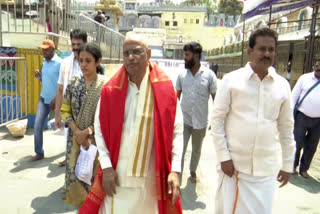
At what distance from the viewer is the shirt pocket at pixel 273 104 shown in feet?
6.85

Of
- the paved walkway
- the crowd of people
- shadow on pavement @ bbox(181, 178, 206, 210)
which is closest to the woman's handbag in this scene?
the crowd of people

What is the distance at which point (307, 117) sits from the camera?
421 centimetres

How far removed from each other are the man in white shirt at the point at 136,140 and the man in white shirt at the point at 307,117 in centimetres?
308

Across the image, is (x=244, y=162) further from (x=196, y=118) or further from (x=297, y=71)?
(x=297, y=71)

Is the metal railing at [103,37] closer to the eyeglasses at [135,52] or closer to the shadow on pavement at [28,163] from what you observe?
the shadow on pavement at [28,163]

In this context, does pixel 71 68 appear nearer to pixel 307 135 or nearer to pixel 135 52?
pixel 135 52

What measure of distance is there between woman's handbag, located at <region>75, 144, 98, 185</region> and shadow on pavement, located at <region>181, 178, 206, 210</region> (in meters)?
1.34

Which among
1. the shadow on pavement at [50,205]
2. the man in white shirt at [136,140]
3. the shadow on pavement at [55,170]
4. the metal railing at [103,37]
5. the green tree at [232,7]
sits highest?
the green tree at [232,7]

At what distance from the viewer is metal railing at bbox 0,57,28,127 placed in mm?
5793

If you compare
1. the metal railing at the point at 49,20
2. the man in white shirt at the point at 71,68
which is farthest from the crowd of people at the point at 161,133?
the metal railing at the point at 49,20

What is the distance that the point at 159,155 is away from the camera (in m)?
1.78

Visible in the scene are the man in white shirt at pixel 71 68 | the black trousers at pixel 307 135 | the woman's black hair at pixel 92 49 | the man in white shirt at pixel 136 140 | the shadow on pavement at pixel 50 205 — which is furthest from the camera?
the black trousers at pixel 307 135

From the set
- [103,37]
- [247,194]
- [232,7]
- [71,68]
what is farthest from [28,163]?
[232,7]

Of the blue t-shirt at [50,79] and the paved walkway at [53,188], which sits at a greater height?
the blue t-shirt at [50,79]
